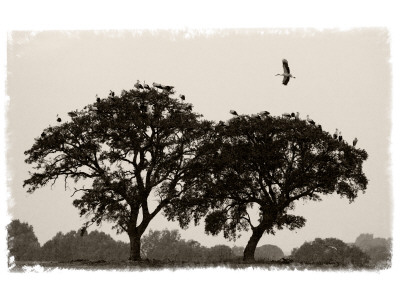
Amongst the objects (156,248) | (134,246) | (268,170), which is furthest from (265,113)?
(156,248)

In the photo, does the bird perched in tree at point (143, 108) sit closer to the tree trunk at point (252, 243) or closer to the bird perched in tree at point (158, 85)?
the bird perched in tree at point (158, 85)

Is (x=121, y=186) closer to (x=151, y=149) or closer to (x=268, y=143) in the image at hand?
(x=151, y=149)

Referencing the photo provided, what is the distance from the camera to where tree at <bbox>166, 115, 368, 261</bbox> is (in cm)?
4131

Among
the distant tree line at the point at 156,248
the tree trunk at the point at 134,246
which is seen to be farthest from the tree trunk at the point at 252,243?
the distant tree line at the point at 156,248

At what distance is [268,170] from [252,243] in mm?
5855

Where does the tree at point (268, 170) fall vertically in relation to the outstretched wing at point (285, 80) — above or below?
below

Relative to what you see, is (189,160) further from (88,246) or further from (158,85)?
(88,246)

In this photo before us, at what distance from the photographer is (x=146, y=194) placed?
4119 cm

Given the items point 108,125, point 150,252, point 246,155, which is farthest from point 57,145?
point 150,252

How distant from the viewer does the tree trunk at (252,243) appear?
136 ft

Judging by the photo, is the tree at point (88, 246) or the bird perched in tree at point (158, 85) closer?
the bird perched in tree at point (158, 85)

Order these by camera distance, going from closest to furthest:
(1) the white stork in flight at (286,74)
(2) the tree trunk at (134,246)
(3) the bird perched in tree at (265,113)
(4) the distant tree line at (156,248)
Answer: (1) the white stork in flight at (286,74) < (2) the tree trunk at (134,246) < (3) the bird perched in tree at (265,113) < (4) the distant tree line at (156,248)

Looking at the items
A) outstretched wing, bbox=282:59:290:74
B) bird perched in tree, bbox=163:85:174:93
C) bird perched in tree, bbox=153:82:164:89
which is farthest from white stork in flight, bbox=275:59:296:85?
bird perched in tree, bbox=153:82:164:89

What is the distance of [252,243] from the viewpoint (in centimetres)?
4206
